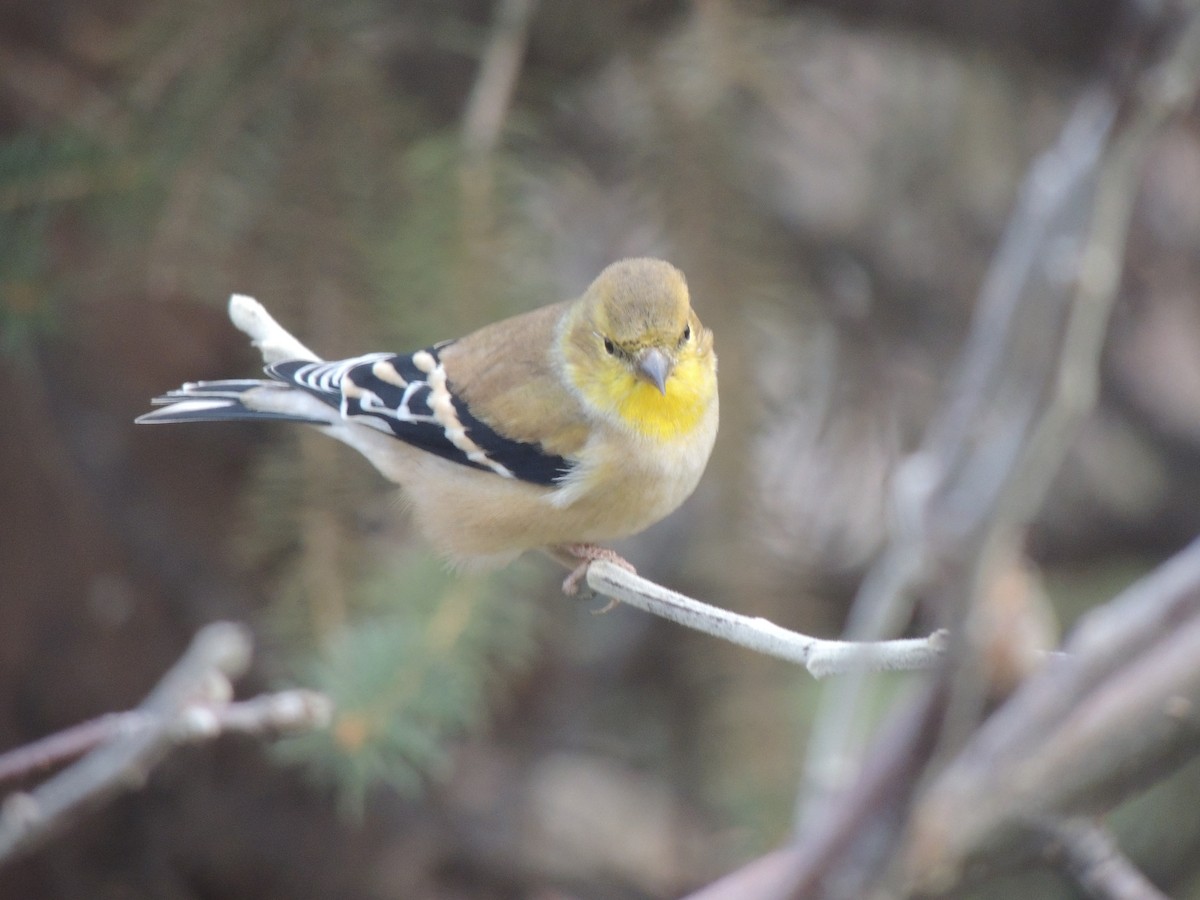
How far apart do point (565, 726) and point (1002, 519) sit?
2.95 metres

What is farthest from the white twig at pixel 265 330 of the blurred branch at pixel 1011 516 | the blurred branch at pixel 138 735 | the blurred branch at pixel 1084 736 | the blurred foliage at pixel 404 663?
the blurred branch at pixel 1084 736

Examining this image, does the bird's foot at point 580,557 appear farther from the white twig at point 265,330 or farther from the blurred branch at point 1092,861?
the blurred branch at point 1092,861

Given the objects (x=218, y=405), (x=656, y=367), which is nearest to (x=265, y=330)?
(x=218, y=405)

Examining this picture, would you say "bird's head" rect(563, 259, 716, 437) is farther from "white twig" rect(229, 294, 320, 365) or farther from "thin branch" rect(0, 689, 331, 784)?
"thin branch" rect(0, 689, 331, 784)

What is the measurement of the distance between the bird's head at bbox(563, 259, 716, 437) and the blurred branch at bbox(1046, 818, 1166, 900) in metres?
1.61

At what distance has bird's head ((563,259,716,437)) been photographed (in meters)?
2.30

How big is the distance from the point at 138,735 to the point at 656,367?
111 cm

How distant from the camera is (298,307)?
7.77ft

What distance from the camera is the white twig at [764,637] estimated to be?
1.23m

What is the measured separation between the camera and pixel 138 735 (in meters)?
1.52

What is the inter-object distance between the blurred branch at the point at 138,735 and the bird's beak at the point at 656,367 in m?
0.91

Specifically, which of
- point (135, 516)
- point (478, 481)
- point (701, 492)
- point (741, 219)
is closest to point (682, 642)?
point (701, 492)

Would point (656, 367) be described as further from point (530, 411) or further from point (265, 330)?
point (265, 330)

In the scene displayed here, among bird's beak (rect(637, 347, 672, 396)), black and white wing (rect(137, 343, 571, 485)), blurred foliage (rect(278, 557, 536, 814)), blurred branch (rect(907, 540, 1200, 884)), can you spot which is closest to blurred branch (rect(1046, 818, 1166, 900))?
blurred branch (rect(907, 540, 1200, 884))
